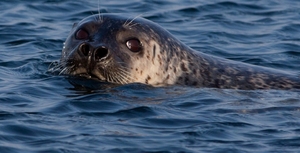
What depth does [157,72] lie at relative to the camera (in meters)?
10.9

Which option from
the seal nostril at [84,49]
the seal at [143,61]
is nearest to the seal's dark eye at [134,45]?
the seal at [143,61]

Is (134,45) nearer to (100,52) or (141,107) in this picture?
(100,52)

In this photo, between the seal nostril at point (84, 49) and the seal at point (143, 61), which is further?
the seal at point (143, 61)

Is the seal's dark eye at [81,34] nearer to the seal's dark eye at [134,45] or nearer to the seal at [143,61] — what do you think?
the seal at [143,61]

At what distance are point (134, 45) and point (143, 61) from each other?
0.73ft

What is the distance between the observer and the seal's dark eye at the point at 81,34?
10.5 m

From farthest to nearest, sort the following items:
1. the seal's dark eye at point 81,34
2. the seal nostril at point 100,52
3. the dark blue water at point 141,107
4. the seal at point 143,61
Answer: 1. the seal's dark eye at point 81,34
2. the seal at point 143,61
3. the seal nostril at point 100,52
4. the dark blue water at point 141,107

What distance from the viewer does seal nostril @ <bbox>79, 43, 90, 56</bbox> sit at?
33.7 ft

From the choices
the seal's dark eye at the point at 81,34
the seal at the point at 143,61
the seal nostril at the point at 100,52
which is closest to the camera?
the seal nostril at the point at 100,52

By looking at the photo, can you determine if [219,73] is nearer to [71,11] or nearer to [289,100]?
[289,100]

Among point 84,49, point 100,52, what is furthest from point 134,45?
point 84,49

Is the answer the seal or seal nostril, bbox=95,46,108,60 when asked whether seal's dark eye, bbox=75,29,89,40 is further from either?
seal nostril, bbox=95,46,108,60

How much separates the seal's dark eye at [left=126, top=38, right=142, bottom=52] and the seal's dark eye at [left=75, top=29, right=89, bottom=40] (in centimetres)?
49

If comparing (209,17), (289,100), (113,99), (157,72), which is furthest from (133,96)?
(209,17)
